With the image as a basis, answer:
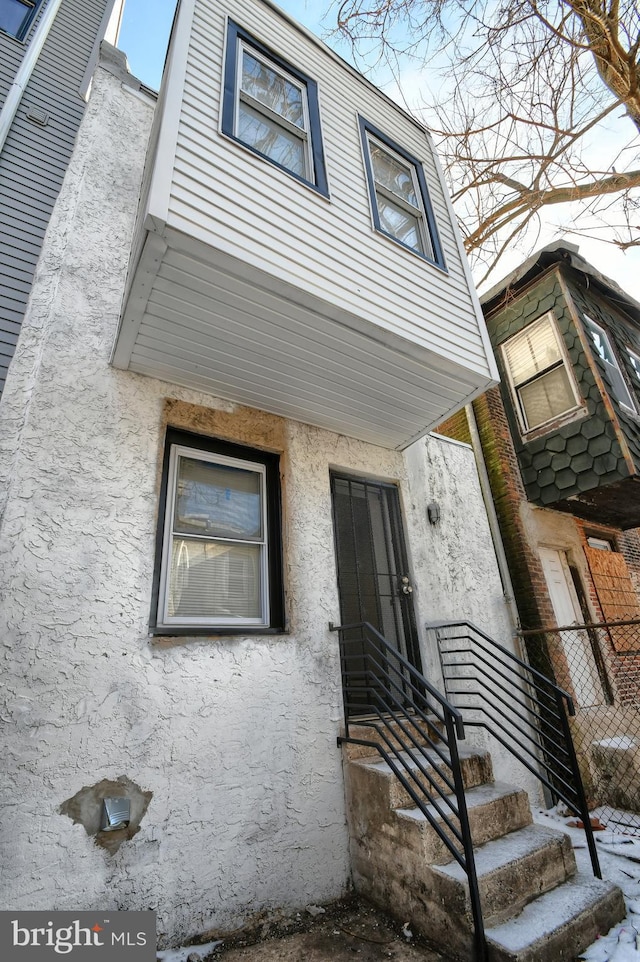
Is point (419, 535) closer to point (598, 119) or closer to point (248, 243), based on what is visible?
point (248, 243)

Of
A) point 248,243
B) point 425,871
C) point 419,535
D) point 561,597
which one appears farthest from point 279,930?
point 561,597

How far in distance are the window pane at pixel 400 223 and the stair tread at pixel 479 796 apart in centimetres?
431

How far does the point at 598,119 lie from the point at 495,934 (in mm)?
7715

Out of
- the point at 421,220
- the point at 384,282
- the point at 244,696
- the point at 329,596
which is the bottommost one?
the point at 244,696

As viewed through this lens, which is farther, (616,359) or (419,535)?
(616,359)

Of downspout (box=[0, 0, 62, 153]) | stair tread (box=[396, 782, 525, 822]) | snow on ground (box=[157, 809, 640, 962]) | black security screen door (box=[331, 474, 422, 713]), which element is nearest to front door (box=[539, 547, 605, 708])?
snow on ground (box=[157, 809, 640, 962])

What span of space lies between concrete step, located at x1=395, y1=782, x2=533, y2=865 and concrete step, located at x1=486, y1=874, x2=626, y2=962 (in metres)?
0.35

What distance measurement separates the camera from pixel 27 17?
17.3 ft

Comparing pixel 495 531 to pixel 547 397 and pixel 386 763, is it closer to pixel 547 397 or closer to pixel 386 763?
pixel 547 397

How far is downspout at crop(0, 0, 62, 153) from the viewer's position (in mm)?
3947

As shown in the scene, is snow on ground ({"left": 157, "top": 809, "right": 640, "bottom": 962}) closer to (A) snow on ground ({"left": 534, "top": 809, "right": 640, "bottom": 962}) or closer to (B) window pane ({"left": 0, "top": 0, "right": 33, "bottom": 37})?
(A) snow on ground ({"left": 534, "top": 809, "right": 640, "bottom": 962})

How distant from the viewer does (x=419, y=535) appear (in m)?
4.41

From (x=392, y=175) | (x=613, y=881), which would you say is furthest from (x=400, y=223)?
(x=613, y=881)

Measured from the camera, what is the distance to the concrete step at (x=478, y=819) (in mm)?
2453
